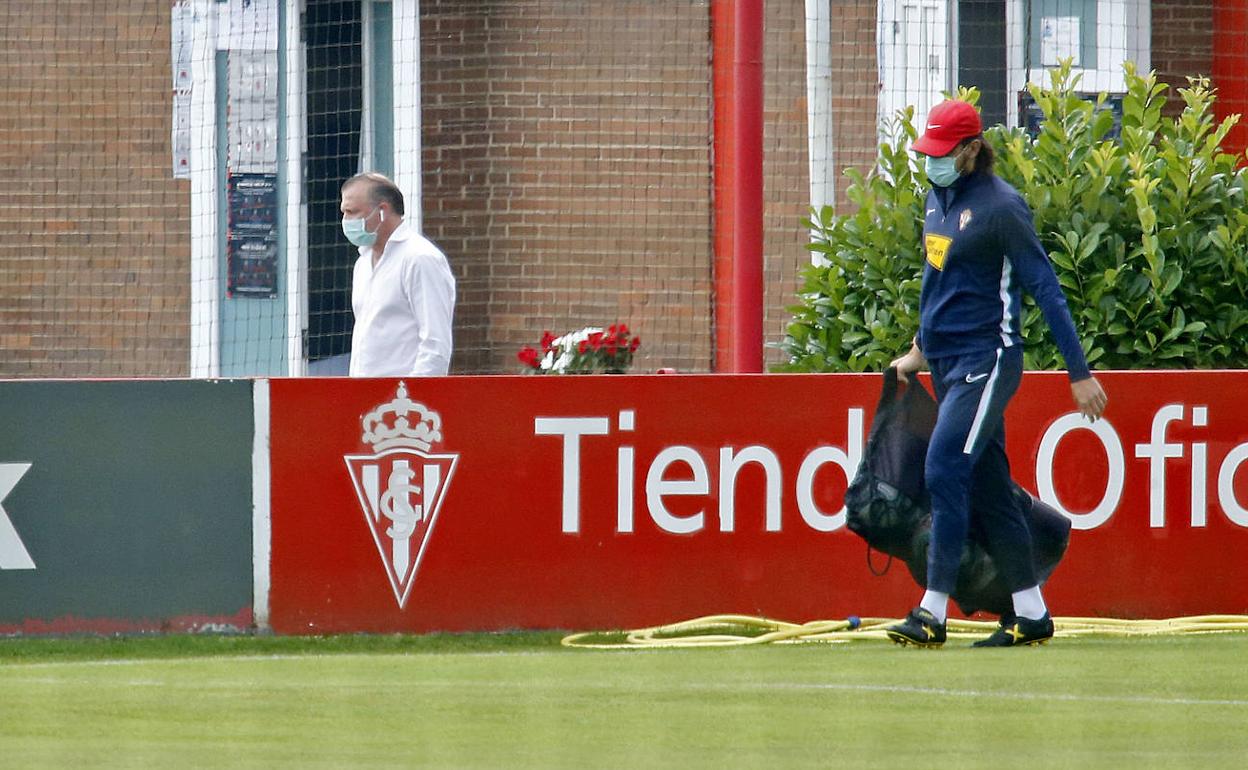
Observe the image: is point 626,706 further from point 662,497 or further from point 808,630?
point 662,497

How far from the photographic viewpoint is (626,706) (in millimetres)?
6449

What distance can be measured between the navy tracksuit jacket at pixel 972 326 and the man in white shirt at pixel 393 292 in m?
2.17

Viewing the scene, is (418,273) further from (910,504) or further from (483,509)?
(910,504)

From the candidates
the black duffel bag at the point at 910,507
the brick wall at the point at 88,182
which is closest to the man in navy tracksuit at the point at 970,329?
the black duffel bag at the point at 910,507

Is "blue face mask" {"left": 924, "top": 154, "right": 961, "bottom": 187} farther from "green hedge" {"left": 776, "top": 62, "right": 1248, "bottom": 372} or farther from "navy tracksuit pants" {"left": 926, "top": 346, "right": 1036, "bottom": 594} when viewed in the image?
"green hedge" {"left": 776, "top": 62, "right": 1248, "bottom": 372}

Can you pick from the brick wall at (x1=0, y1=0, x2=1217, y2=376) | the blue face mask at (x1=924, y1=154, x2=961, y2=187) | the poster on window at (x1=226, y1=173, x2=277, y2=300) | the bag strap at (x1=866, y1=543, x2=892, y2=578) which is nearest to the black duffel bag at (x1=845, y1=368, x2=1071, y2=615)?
the bag strap at (x1=866, y1=543, x2=892, y2=578)

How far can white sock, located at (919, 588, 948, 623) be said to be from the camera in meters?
7.54

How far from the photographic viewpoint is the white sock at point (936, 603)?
754 centimetres

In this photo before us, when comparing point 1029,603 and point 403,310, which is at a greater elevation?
point 403,310

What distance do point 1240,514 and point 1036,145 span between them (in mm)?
2189

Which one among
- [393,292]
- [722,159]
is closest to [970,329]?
[393,292]

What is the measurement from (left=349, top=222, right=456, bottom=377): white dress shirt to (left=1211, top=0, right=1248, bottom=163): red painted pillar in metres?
6.70

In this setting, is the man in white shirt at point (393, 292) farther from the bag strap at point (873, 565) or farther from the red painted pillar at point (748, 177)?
the bag strap at point (873, 565)

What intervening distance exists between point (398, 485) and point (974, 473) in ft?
8.15
